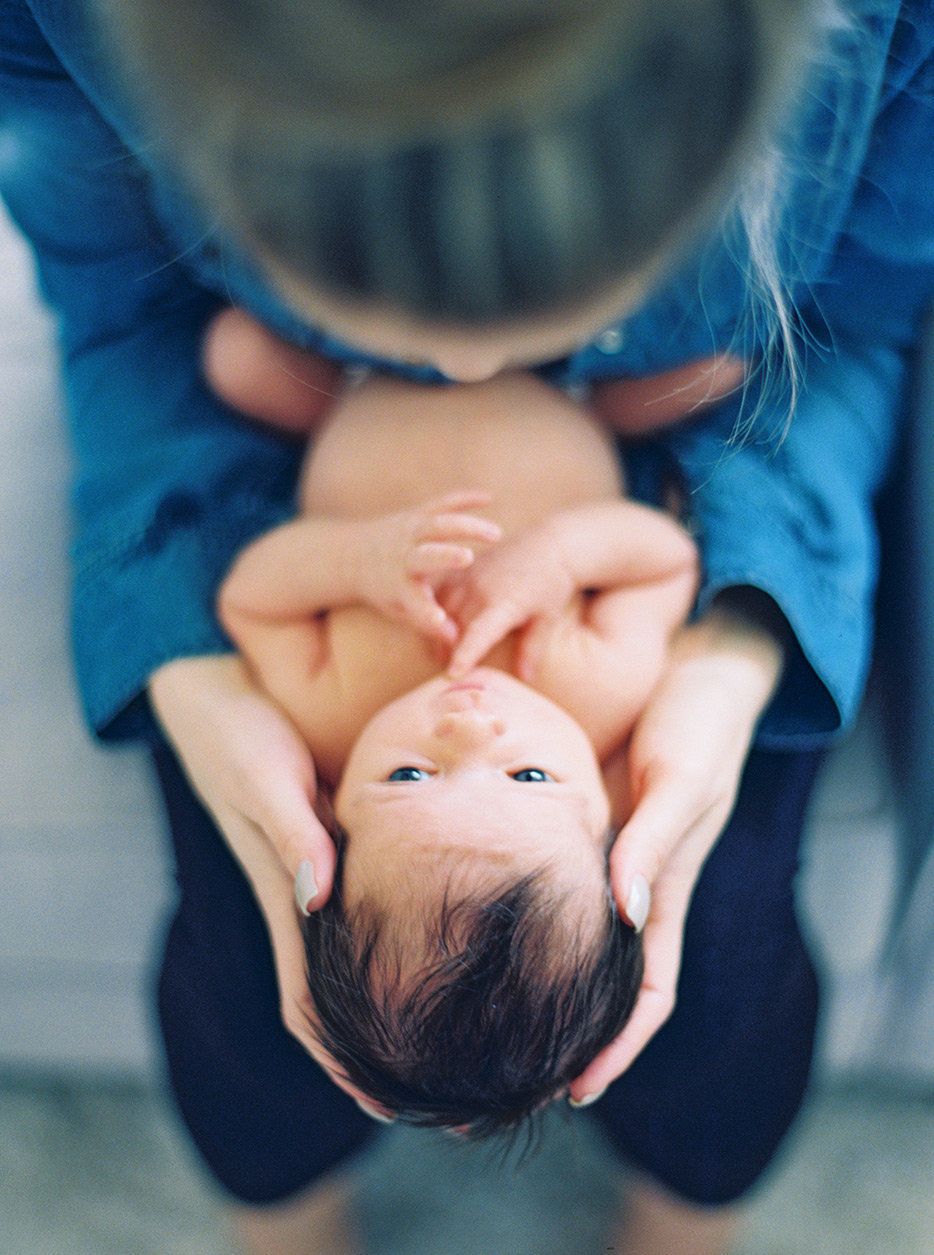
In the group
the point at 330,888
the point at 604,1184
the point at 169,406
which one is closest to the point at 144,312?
the point at 169,406

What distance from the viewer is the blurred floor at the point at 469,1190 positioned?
0.83m

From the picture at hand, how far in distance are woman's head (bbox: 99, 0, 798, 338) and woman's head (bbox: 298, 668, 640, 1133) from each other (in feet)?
0.95

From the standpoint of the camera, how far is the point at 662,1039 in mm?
→ 624

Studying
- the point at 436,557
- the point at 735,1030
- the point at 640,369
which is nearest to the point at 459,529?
the point at 436,557

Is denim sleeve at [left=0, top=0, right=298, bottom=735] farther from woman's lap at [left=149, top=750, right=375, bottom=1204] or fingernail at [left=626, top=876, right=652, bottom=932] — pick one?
fingernail at [left=626, top=876, right=652, bottom=932]

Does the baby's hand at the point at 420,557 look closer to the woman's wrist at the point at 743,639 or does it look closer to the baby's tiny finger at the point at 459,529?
the baby's tiny finger at the point at 459,529

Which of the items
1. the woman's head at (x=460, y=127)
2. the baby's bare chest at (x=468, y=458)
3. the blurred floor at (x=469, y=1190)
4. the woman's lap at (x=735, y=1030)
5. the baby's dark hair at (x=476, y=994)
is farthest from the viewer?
the blurred floor at (x=469, y=1190)

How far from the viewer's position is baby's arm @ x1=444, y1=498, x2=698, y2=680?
2.11ft

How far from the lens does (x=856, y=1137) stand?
0.88m

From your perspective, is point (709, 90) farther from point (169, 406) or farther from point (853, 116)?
point (169, 406)

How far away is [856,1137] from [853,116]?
0.81 meters

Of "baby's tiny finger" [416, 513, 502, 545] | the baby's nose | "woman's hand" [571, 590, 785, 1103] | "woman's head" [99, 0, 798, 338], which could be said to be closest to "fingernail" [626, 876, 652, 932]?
"woman's hand" [571, 590, 785, 1103]

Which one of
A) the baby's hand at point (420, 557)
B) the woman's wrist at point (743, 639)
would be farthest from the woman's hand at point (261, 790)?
the woman's wrist at point (743, 639)

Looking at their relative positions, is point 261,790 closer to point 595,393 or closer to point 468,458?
point 468,458
